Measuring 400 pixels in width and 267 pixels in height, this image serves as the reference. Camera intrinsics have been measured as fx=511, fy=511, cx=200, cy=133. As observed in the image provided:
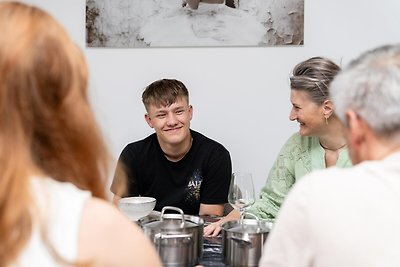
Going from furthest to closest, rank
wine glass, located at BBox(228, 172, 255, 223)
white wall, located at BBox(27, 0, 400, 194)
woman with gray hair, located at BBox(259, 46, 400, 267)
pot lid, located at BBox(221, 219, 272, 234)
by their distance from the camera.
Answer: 1. white wall, located at BBox(27, 0, 400, 194)
2. wine glass, located at BBox(228, 172, 255, 223)
3. pot lid, located at BBox(221, 219, 272, 234)
4. woman with gray hair, located at BBox(259, 46, 400, 267)

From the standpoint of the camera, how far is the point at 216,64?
2.56 metres

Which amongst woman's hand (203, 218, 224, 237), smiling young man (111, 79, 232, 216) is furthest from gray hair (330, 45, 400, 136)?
smiling young man (111, 79, 232, 216)

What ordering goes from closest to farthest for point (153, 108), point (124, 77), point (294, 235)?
point (294, 235)
point (153, 108)
point (124, 77)

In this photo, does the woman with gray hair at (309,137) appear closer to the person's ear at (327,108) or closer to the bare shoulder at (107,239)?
the person's ear at (327,108)

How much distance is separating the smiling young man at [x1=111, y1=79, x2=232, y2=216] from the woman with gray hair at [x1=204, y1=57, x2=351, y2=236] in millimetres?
314

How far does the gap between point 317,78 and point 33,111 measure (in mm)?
1324

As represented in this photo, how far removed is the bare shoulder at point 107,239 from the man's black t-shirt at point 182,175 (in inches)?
56.0

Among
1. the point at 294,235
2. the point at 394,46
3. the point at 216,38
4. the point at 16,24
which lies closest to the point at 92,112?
the point at 16,24

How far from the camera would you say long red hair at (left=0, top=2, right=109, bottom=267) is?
2.47 feet

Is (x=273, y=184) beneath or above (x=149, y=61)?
beneath

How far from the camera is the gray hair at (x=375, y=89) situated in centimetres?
93

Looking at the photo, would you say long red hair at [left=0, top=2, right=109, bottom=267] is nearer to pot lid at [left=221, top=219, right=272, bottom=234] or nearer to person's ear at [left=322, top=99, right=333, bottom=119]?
pot lid at [left=221, top=219, right=272, bottom=234]

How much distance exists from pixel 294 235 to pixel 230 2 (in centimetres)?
177

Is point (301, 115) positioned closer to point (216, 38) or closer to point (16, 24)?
point (216, 38)
